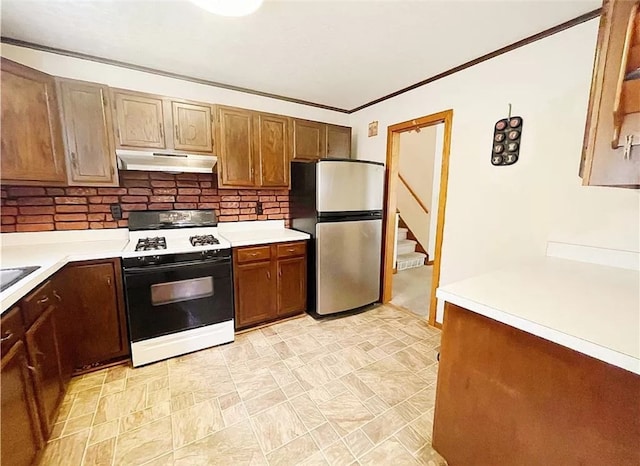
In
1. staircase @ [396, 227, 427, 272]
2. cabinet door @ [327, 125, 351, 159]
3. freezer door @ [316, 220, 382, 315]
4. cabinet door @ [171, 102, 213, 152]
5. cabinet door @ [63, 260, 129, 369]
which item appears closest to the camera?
cabinet door @ [63, 260, 129, 369]

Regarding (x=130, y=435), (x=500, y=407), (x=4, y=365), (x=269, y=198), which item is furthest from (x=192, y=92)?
(x=500, y=407)

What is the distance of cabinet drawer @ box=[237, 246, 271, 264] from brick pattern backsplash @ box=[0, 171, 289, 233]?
0.64 meters

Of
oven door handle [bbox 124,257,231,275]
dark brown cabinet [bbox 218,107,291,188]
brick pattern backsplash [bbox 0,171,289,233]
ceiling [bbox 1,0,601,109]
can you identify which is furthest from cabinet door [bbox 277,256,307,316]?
ceiling [bbox 1,0,601,109]

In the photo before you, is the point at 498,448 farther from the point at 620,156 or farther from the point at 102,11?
the point at 102,11

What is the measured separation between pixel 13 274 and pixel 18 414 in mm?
730

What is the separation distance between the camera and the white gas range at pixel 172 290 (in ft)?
6.58

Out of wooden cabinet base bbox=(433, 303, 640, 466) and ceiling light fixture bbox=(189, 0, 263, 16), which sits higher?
ceiling light fixture bbox=(189, 0, 263, 16)

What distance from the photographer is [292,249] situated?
2.71 meters

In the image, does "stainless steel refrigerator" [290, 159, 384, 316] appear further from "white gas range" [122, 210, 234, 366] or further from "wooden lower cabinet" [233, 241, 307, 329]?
"white gas range" [122, 210, 234, 366]

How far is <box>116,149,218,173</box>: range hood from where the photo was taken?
2129mm

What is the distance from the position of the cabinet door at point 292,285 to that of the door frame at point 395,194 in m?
1.06

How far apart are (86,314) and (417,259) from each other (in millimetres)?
4547

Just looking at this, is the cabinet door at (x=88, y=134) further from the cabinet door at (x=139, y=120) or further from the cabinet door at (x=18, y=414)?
the cabinet door at (x=18, y=414)

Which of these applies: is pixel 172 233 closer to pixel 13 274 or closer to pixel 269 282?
pixel 269 282
